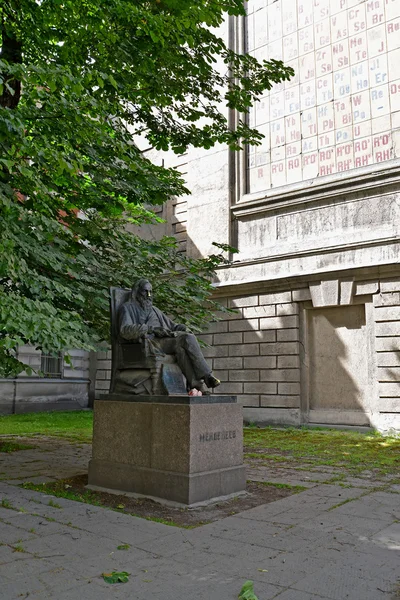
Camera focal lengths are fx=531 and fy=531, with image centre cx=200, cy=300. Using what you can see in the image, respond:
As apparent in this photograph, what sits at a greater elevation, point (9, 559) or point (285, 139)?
point (285, 139)

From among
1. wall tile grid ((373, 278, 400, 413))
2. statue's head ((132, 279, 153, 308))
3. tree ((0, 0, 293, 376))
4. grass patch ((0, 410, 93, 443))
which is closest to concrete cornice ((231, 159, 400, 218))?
wall tile grid ((373, 278, 400, 413))

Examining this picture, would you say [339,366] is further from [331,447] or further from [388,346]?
[331,447]

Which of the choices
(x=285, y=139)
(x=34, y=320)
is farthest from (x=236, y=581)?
(x=285, y=139)

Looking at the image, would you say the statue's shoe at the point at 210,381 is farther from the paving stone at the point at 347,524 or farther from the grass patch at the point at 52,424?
the grass patch at the point at 52,424

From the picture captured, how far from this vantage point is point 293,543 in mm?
4402

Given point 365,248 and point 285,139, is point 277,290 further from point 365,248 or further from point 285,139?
point 285,139

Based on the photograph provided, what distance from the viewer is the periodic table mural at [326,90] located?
14711 millimetres

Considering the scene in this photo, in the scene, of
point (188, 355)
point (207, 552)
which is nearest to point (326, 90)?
point (188, 355)

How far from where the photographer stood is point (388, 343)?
13.6 m

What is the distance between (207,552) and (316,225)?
1241 centimetres

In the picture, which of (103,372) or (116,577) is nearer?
(116,577)

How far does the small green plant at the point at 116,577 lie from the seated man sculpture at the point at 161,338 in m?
3.13

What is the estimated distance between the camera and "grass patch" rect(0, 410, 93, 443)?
43.2 ft

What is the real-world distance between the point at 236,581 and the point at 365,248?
11837mm
